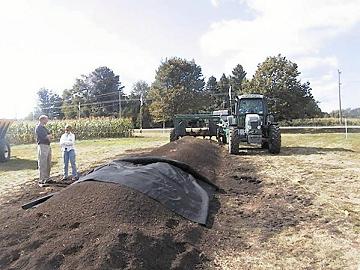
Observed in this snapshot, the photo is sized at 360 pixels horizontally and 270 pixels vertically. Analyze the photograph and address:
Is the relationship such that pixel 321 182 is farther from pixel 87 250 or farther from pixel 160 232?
pixel 87 250

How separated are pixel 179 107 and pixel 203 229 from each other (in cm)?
3919

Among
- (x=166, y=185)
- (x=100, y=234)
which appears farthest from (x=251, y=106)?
(x=100, y=234)

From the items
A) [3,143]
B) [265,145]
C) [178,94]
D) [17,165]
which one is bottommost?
[17,165]

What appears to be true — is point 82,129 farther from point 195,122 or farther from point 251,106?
point 251,106

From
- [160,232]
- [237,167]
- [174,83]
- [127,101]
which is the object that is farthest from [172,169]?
[127,101]

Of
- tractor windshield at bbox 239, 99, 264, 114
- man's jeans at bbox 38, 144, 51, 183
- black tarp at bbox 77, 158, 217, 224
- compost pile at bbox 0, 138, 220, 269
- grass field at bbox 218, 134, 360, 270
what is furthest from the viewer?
tractor windshield at bbox 239, 99, 264, 114

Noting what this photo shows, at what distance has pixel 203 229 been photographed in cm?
520

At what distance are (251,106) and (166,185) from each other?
404 inches

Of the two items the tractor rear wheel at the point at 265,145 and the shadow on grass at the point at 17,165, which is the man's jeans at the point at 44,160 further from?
the tractor rear wheel at the point at 265,145

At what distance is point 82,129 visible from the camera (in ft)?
98.6

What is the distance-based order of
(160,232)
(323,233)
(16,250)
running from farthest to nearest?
(323,233)
(160,232)
(16,250)

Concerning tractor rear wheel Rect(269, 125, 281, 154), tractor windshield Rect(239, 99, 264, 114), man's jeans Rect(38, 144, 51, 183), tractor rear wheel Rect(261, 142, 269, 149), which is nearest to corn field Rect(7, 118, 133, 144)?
tractor windshield Rect(239, 99, 264, 114)

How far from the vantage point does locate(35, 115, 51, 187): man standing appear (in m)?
8.85

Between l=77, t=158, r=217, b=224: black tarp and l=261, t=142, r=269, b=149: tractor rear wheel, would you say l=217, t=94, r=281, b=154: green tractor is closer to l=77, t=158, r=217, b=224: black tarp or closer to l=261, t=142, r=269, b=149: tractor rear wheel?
l=261, t=142, r=269, b=149: tractor rear wheel
